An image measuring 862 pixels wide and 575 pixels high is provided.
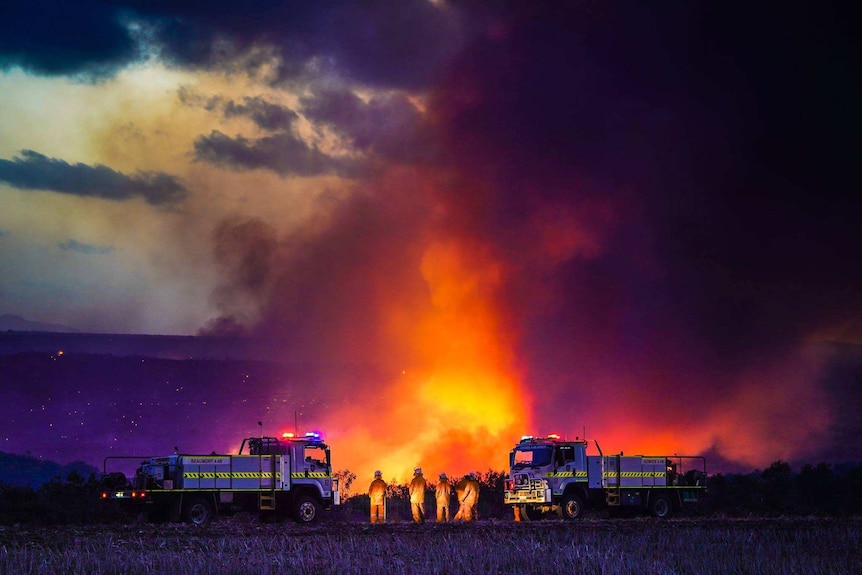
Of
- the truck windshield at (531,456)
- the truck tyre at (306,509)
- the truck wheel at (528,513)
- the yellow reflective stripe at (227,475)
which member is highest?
the truck windshield at (531,456)

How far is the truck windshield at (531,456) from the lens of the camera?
34969 millimetres

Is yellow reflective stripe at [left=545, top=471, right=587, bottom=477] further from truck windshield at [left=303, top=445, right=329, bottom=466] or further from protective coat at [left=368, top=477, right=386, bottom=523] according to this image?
truck windshield at [left=303, top=445, right=329, bottom=466]

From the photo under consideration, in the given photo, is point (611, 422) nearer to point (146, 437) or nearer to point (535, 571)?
point (146, 437)

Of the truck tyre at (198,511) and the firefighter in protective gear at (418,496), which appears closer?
the truck tyre at (198,511)

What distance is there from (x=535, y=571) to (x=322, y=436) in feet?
50.5

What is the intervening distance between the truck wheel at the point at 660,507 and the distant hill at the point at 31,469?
37971 mm

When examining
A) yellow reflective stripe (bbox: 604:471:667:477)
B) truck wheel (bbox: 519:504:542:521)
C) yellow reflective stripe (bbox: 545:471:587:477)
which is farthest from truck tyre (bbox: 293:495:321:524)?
yellow reflective stripe (bbox: 604:471:667:477)

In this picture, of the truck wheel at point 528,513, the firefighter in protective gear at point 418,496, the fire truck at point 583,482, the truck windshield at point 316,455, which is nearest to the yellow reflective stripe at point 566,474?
the fire truck at point 583,482

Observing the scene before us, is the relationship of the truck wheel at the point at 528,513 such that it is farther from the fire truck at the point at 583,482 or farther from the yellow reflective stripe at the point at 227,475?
the yellow reflective stripe at the point at 227,475

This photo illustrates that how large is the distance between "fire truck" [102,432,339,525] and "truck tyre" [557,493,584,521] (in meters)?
6.97

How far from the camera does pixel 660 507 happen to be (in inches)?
1447

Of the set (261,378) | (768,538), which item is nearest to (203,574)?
(768,538)

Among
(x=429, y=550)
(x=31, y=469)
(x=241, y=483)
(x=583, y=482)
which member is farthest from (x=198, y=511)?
(x=31, y=469)

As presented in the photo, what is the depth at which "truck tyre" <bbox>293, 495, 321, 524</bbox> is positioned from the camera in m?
33.3
